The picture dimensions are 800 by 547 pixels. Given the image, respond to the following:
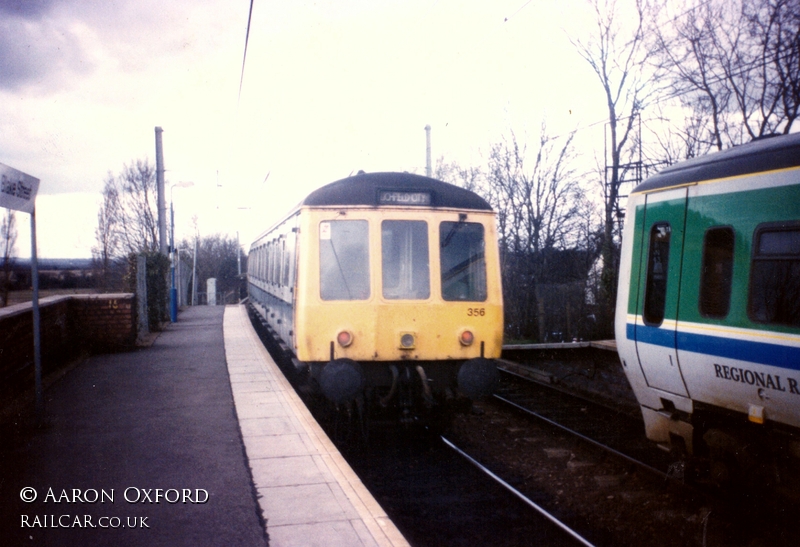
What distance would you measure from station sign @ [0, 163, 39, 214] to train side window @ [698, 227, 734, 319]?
249 inches

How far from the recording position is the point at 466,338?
8.27m

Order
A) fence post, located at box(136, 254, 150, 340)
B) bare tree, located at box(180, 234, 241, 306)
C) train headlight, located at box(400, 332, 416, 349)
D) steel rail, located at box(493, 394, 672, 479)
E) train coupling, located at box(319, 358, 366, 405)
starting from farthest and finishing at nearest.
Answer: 1. bare tree, located at box(180, 234, 241, 306)
2. fence post, located at box(136, 254, 150, 340)
3. train headlight, located at box(400, 332, 416, 349)
4. train coupling, located at box(319, 358, 366, 405)
5. steel rail, located at box(493, 394, 672, 479)

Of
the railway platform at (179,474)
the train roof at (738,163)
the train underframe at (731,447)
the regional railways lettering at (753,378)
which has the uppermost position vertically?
the train roof at (738,163)

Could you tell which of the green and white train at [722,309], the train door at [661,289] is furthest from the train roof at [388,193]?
the train door at [661,289]

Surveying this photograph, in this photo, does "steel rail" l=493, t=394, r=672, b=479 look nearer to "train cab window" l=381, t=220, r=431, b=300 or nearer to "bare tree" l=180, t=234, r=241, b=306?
"train cab window" l=381, t=220, r=431, b=300

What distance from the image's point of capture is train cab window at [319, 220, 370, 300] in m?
8.12

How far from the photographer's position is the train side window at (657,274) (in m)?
6.54

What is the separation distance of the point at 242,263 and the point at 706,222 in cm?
6892

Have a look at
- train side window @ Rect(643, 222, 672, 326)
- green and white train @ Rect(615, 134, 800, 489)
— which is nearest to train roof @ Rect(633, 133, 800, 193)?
green and white train @ Rect(615, 134, 800, 489)

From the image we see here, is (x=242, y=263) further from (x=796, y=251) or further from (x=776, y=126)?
(x=796, y=251)

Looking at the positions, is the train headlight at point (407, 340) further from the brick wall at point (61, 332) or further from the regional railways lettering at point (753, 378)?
the brick wall at point (61, 332)

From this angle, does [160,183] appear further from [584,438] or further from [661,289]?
[661,289]

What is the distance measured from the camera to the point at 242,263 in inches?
2842

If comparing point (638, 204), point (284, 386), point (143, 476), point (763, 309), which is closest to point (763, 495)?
point (763, 309)
